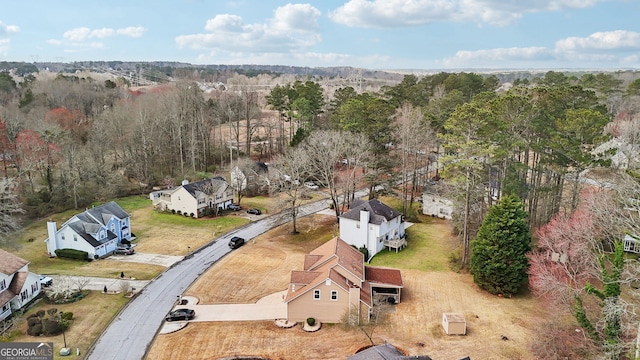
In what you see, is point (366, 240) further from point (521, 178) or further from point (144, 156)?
point (144, 156)

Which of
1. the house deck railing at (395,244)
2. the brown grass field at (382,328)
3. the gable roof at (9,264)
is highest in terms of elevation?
the gable roof at (9,264)

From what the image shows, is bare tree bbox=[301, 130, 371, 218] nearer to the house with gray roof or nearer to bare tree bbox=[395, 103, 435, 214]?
bare tree bbox=[395, 103, 435, 214]

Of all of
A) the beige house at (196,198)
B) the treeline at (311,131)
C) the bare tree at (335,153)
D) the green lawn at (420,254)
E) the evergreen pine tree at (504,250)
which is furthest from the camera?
the beige house at (196,198)

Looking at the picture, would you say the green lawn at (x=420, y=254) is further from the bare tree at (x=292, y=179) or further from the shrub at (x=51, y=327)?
the shrub at (x=51, y=327)

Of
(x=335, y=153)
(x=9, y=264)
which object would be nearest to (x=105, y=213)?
(x=9, y=264)

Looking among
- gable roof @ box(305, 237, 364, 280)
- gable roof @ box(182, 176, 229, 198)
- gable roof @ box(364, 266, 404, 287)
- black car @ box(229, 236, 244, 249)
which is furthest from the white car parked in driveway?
gable roof @ box(364, 266, 404, 287)

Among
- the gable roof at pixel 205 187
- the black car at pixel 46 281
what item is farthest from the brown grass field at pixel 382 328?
the gable roof at pixel 205 187

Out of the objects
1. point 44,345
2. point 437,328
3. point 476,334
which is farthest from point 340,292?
point 44,345
